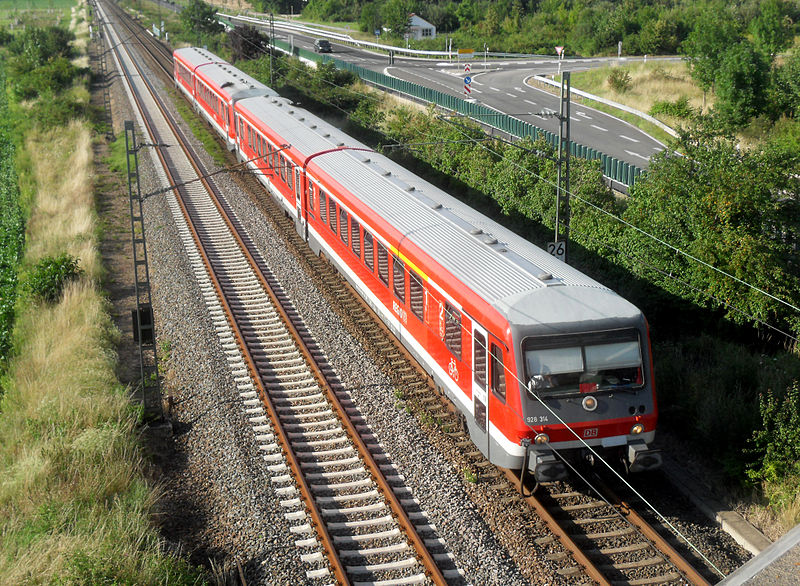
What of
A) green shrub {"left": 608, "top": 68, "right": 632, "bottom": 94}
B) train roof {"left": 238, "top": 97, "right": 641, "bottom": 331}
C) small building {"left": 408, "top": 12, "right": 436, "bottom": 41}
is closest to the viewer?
train roof {"left": 238, "top": 97, "right": 641, "bottom": 331}

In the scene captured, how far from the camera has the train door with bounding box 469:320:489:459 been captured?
10695 mm

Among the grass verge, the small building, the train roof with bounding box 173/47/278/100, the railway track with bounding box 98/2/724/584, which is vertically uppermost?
the small building

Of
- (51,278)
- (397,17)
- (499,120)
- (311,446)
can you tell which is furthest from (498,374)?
(397,17)

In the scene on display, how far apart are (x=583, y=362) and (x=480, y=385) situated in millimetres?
1523

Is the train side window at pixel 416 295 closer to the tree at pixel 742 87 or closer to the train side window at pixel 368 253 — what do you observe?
the train side window at pixel 368 253

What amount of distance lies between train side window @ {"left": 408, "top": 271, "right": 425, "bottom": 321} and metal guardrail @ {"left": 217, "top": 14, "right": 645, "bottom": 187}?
7600mm

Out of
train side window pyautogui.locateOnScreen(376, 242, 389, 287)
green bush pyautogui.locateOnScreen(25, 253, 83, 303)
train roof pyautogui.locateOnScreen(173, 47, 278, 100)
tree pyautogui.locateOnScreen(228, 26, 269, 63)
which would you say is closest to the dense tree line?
tree pyautogui.locateOnScreen(228, 26, 269, 63)

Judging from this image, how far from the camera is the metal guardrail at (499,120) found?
25.0 m

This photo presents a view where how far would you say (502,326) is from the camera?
398 inches

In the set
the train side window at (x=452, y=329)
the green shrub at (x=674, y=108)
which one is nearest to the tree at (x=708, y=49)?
the green shrub at (x=674, y=108)

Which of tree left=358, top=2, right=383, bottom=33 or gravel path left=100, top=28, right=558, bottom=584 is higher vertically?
tree left=358, top=2, right=383, bottom=33

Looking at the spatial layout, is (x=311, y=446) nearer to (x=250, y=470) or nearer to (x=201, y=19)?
(x=250, y=470)

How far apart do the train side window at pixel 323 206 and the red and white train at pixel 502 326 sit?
995 millimetres

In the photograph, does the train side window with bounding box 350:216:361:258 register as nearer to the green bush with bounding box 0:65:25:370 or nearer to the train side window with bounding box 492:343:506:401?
the train side window with bounding box 492:343:506:401
